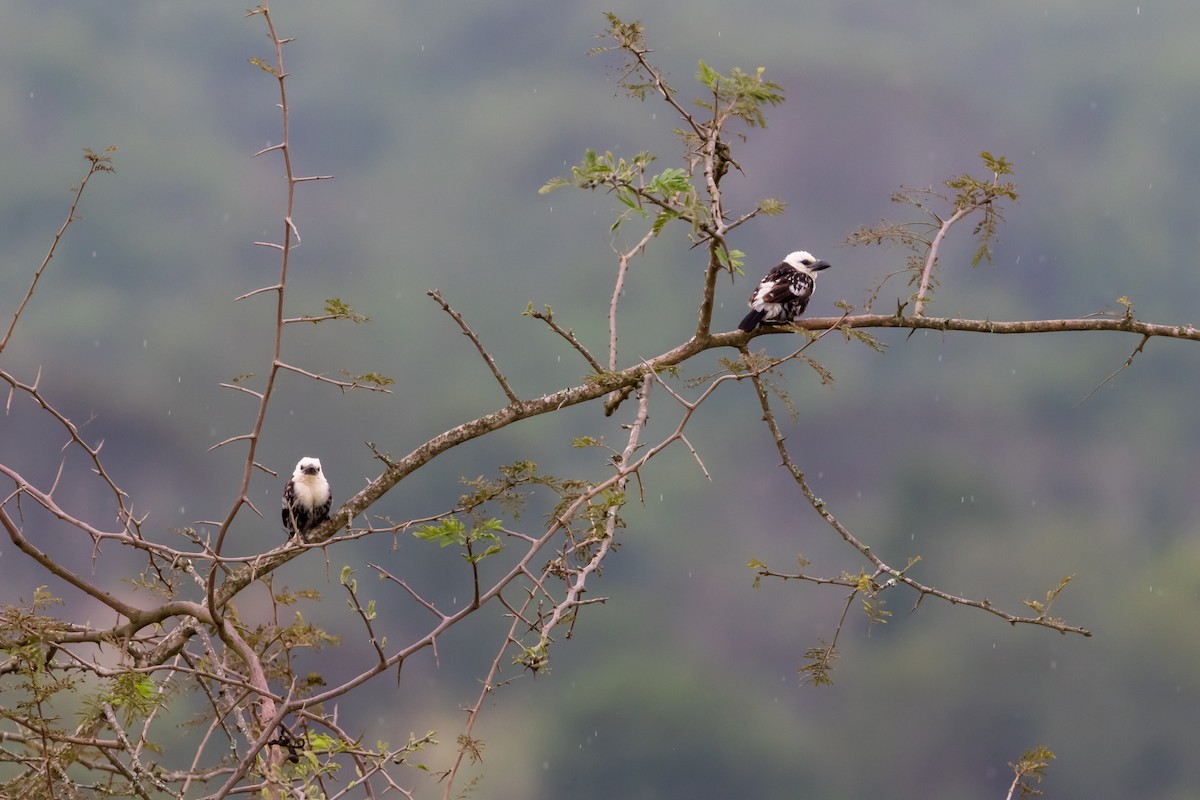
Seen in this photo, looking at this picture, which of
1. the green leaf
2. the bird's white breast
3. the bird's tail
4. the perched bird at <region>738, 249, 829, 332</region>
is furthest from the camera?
the bird's white breast

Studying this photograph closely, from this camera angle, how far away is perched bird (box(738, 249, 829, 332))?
6.13 metres

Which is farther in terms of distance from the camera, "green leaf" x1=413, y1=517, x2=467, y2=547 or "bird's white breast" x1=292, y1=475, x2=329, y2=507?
"bird's white breast" x1=292, y1=475, x2=329, y2=507

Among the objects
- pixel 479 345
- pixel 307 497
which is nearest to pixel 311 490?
pixel 307 497

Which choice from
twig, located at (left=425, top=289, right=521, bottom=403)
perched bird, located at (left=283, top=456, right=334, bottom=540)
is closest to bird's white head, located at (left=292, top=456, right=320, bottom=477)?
perched bird, located at (left=283, top=456, right=334, bottom=540)

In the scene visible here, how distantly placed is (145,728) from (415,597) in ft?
8.42

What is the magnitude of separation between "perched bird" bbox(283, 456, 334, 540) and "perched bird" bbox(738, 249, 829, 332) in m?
2.80

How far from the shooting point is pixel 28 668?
4531 mm

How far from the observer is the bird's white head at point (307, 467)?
699cm

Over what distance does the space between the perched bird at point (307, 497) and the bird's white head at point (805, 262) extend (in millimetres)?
3145

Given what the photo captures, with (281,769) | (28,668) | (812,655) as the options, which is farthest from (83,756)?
(812,655)

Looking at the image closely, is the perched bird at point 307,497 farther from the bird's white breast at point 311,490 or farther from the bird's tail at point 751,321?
the bird's tail at point 751,321

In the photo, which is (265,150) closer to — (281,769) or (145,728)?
(281,769)

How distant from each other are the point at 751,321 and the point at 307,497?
9.55 feet

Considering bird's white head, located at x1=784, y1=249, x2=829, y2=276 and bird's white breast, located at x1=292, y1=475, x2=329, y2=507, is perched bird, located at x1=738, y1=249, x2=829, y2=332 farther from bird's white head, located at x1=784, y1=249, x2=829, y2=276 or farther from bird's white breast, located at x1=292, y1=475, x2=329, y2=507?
bird's white breast, located at x1=292, y1=475, x2=329, y2=507
